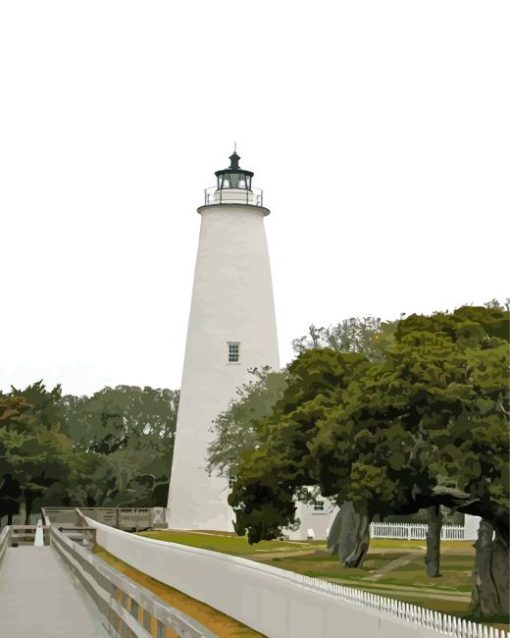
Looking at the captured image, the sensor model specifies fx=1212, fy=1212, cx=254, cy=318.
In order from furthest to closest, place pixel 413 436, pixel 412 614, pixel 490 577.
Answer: pixel 490 577 → pixel 413 436 → pixel 412 614

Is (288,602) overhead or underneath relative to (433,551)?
underneath

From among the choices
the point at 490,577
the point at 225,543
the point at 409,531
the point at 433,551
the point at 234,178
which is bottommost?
the point at 490,577

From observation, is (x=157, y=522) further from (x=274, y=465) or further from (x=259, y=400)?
(x=274, y=465)

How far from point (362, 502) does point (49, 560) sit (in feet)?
48.2

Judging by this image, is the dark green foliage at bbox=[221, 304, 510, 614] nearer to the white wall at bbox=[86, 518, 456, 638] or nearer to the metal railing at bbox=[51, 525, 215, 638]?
the white wall at bbox=[86, 518, 456, 638]

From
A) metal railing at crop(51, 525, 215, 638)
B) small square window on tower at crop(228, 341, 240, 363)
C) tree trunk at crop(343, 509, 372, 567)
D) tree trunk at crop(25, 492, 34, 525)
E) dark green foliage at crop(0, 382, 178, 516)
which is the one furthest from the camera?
tree trunk at crop(25, 492, 34, 525)

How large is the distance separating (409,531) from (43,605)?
4000cm

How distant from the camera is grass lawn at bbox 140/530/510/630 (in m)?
30.3

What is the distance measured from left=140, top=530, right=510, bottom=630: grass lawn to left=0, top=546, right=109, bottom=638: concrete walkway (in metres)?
7.81

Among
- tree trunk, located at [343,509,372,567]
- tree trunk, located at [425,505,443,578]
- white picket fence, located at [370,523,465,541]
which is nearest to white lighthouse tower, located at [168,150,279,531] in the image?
white picket fence, located at [370,523,465,541]

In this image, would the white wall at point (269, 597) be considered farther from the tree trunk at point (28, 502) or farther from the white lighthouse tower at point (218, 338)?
the tree trunk at point (28, 502)

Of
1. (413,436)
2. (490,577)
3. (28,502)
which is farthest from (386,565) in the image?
(28,502)

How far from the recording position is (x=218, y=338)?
197 ft

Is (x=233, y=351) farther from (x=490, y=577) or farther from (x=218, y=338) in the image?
(x=490, y=577)
